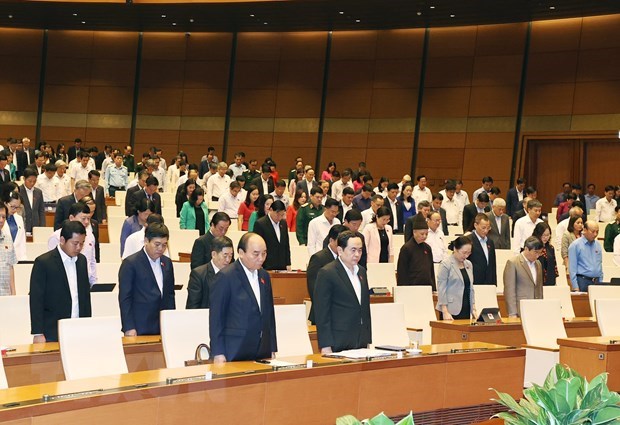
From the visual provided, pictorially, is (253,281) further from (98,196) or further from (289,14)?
(289,14)

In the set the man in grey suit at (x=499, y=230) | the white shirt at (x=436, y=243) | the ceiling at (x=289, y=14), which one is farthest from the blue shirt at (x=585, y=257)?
the ceiling at (x=289, y=14)

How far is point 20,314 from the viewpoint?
5578 mm

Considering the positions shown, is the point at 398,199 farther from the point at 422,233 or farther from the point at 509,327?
the point at 509,327

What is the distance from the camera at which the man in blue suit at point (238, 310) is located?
16.5 feet

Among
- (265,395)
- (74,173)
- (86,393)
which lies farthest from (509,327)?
(74,173)

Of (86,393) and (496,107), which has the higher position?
(496,107)

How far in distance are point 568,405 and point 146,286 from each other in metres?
4.58

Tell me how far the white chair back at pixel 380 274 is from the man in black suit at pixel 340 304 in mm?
3344

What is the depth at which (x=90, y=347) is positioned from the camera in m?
4.78

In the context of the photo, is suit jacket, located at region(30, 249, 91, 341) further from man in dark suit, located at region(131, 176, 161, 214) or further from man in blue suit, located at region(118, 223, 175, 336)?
man in dark suit, located at region(131, 176, 161, 214)

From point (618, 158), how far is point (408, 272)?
10185mm

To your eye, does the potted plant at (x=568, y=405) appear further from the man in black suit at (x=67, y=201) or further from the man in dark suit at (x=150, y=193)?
the man in dark suit at (x=150, y=193)

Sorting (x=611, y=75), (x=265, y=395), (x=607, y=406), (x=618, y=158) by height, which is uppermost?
(x=611, y=75)

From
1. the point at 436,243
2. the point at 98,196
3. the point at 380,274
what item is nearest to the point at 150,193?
the point at 98,196
